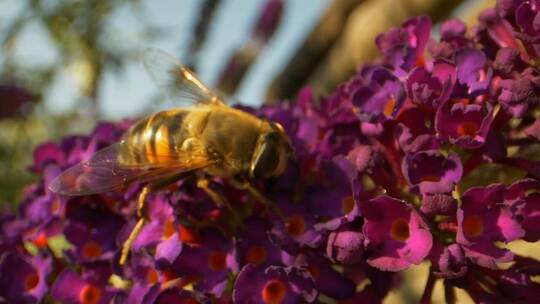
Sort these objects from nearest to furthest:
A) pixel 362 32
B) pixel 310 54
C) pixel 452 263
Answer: pixel 452 263 < pixel 362 32 < pixel 310 54

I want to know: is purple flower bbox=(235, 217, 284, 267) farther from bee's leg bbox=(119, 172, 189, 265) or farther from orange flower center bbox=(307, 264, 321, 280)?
bee's leg bbox=(119, 172, 189, 265)

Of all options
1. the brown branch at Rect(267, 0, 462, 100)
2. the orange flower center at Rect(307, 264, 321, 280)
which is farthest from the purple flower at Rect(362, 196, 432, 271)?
the brown branch at Rect(267, 0, 462, 100)

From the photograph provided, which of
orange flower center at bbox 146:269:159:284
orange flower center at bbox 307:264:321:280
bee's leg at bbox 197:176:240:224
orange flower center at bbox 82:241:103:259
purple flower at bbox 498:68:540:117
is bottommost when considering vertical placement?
orange flower center at bbox 307:264:321:280

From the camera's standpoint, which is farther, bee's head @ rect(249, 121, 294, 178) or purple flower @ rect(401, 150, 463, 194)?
bee's head @ rect(249, 121, 294, 178)

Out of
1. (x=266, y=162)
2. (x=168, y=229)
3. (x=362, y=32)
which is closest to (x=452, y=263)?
(x=266, y=162)

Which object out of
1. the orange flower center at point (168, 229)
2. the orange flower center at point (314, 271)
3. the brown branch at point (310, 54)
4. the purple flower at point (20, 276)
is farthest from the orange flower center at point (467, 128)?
the brown branch at point (310, 54)

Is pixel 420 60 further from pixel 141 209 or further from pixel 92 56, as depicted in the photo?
pixel 92 56

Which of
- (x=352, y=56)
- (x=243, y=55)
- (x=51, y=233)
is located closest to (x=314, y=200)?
(x=51, y=233)
